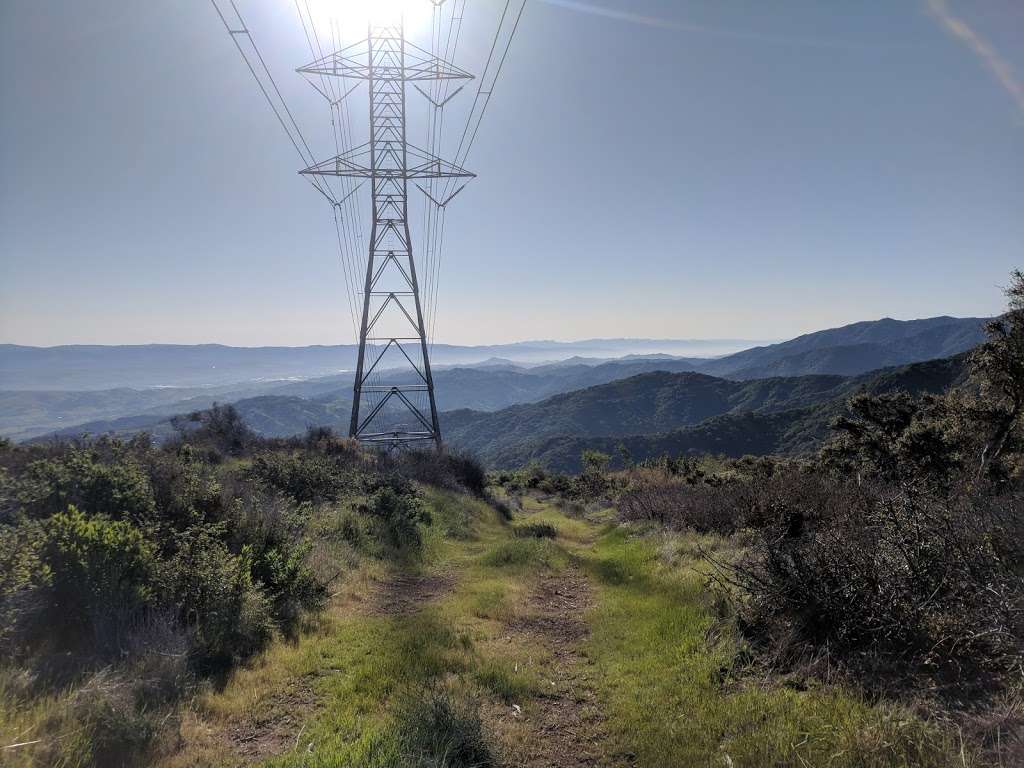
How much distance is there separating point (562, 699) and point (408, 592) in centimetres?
470

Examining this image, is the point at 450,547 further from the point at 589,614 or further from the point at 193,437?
the point at 193,437

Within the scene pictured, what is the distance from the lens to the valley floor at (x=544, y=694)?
11.7 ft

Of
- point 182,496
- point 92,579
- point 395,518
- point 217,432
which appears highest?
point 182,496

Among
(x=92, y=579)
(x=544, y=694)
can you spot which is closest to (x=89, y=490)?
(x=92, y=579)

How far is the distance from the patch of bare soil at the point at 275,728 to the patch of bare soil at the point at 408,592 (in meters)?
2.89

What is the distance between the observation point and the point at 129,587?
502cm

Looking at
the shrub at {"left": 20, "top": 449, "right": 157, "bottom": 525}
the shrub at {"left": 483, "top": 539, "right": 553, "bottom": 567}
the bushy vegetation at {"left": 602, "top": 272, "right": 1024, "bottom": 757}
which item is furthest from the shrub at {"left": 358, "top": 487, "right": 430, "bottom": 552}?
the bushy vegetation at {"left": 602, "top": 272, "right": 1024, "bottom": 757}

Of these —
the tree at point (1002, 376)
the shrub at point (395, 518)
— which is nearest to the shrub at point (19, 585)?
the shrub at point (395, 518)

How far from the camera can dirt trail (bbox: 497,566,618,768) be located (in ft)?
13.4

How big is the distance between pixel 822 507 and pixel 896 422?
55.8ft

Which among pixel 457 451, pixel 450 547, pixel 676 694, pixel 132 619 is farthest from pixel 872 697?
pixel 457 451

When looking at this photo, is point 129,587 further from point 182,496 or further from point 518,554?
point 518,554

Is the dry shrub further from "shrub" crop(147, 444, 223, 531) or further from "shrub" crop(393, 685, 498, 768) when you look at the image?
"shrub" crop(147, 444, 223, 531)

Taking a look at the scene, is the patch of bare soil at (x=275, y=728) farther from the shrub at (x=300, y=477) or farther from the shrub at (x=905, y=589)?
the shrub at (x=300, y=477)
